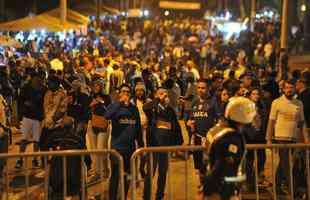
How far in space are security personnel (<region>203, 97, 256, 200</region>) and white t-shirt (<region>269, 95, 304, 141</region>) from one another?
4.14m

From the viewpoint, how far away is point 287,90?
10445 mm

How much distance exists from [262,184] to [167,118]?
202cm

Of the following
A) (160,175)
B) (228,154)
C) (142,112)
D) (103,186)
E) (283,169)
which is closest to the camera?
(228,154)

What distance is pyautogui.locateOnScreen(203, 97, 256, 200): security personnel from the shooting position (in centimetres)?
638

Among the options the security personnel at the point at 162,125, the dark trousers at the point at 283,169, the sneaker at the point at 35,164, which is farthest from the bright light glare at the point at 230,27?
the security personnel at the point at 162,125

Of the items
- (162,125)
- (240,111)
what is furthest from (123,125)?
(240,111)

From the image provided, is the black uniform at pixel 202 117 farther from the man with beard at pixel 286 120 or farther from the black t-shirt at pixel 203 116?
the man with beard at pixel 286 120

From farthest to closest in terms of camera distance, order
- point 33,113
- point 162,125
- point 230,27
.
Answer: point 230,27
point 33,113
point 162,125

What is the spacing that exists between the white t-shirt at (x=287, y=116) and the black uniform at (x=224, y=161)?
420 centimetres

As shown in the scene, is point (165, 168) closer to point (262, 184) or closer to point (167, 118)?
point (167, 118)

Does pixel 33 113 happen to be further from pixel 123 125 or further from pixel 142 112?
pixel 123 125

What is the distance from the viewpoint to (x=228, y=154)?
6.39 meters

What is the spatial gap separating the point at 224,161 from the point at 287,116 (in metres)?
4.41

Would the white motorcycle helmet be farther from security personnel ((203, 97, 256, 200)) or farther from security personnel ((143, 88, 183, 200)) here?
security personnel ((143, 88, 183, 200))
